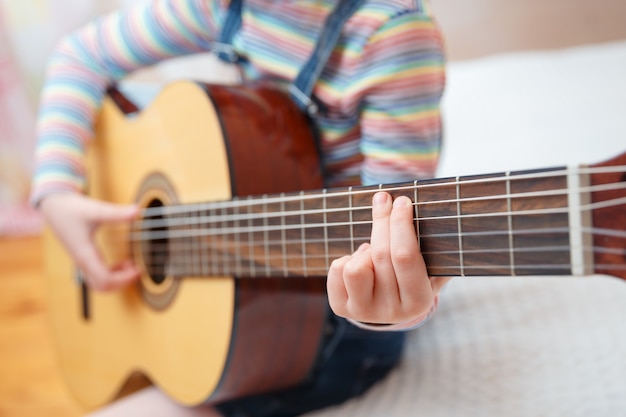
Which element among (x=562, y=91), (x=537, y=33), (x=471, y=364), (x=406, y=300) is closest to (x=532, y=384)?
(x=471, y=364)

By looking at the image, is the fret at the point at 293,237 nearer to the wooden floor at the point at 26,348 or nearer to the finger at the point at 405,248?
the finger at the point at 405,248

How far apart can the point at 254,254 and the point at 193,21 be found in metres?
0.38

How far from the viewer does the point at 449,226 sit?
1.51 feet

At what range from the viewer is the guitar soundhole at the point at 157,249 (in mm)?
817

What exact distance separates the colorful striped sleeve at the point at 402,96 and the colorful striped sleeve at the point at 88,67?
0.30m

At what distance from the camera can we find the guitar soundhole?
2.68 ft

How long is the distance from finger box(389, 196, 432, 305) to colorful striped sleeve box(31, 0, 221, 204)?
50cm

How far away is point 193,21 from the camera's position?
2.79 feet

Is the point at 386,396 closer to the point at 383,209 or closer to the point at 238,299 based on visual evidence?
the point at 238,299

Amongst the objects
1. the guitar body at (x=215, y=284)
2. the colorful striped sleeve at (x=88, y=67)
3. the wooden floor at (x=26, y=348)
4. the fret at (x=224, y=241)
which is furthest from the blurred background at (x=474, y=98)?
the fret at (x=224, y=241)

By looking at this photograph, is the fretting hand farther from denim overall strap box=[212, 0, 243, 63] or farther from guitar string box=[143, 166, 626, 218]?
denim overall strap box=[212, 0, 243, 63]

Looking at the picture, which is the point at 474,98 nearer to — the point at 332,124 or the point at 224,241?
the point at 332,124

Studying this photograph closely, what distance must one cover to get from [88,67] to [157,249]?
0.35 m

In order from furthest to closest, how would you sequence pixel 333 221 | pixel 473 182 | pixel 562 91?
pixel 562 91
pixel 333 221
pixel 473 182
